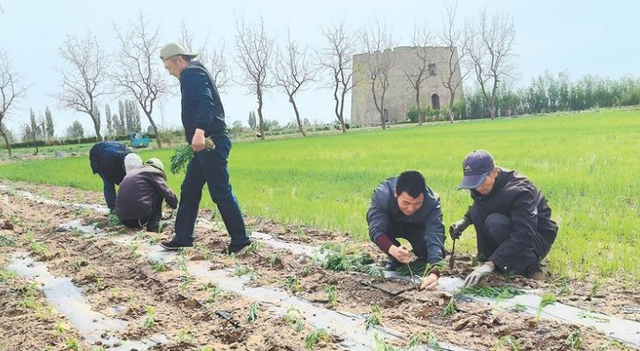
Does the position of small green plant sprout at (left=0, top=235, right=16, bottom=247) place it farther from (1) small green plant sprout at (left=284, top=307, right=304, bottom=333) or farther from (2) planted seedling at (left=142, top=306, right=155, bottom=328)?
(1) small green plant sprout at (left=284, top=307, right=304, bottom=333)

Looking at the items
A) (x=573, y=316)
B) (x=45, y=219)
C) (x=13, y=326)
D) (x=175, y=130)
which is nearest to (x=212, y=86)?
(x=13, y=326)

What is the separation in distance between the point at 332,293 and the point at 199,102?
206cm

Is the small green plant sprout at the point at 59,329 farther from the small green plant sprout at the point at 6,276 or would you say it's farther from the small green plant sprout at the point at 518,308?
the small green plant sprout at the point at 518,308

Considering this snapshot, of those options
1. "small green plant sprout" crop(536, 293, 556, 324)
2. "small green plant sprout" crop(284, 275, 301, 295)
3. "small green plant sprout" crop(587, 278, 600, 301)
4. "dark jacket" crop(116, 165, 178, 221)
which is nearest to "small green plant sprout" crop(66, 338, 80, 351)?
"small green plant sprout" crop(284, 275, 301, 295)

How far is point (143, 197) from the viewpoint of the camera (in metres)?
6.21

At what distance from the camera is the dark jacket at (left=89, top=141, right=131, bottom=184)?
23.4 feet

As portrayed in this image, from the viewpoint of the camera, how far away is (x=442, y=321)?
3.18 metres

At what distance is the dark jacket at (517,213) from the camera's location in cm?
371

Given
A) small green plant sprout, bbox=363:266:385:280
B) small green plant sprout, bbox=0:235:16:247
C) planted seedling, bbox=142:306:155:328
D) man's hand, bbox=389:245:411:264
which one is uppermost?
man's hand, bbox=389:245:411:264

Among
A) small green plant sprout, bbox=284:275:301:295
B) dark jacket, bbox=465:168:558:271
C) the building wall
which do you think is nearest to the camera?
dark jacket, bbox=465:168:558:271

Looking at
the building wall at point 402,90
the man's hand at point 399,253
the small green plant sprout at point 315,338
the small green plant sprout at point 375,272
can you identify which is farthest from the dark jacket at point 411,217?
the building wall at point 402,90

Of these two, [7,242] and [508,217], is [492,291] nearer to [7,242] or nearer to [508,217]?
[508,217]

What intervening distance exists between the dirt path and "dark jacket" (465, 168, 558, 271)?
201 mm

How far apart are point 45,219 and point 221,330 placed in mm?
5775
